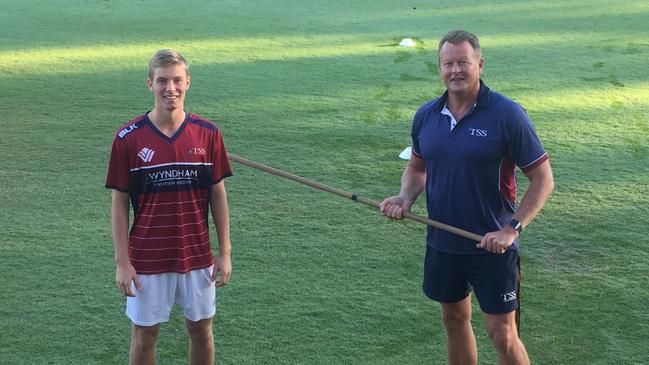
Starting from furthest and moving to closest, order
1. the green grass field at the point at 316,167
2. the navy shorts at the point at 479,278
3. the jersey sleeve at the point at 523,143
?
the green grass field at the point at 316,167 → the navy shorts at the point at 479,278 → the jersey sleeve at the point at 523,143

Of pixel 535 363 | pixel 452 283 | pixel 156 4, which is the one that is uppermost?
pixel 156 4

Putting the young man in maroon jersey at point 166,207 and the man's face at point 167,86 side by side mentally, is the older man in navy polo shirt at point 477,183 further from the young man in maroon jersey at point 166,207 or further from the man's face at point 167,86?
the man's face at point 167,86

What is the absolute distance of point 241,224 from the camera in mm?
5426

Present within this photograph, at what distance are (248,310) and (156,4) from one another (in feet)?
27.3

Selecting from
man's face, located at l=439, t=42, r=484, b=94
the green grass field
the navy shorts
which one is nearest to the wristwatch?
the navy shorts

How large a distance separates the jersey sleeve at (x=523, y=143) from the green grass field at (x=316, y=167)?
1.13 m

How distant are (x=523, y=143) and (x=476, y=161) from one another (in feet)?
A: 0.58

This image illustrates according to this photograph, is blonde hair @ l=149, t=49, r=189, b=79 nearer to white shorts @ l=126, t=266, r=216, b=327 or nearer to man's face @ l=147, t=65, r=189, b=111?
man's face @ l=147, t=65, r=189, b=111

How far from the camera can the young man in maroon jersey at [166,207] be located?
3.29m

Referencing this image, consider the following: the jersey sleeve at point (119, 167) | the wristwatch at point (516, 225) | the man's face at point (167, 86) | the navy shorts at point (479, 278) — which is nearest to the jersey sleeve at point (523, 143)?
the wristwatch at point (516, 225)

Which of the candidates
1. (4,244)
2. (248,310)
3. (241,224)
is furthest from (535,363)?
(4,244)

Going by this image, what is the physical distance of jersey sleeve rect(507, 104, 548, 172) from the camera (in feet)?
10.6

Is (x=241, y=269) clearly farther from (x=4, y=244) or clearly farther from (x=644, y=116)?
(x=644, y=116)

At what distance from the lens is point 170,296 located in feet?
11.4
